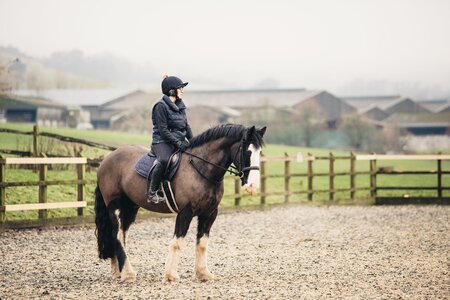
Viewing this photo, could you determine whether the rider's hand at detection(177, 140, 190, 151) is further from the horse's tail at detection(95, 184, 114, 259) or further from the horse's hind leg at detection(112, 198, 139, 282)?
the horse's tail at detection(95, 184, 114, 259)

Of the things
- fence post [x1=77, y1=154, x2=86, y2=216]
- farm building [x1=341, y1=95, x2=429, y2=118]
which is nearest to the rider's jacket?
fence post [x1=77, y1=154, x2=86, y2=216]

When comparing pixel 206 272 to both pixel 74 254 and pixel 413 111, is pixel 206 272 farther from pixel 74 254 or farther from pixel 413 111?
pixel 413 111

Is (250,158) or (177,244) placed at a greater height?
(250,158)

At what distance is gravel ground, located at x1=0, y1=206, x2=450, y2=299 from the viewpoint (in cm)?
677

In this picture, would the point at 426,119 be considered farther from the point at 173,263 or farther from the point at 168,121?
the point at 173,263

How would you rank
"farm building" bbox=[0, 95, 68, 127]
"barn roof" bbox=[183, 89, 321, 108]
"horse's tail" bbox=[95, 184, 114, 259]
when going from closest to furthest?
"horse's tail" bbox=[95, 184, 114, 259] < "farm building" bbox=[0, 95, 68, 127] < "barn roof" bbox=[183, 89, 321, 108]

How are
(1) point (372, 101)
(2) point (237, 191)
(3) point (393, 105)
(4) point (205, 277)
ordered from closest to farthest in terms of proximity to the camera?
(4) point (205, 277) < (2) point (237, 191) < (3) point (393, 105) < (1) point (372, 101)

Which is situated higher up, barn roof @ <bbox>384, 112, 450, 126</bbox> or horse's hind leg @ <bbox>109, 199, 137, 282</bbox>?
barn roof @ <bbox>384, 112, 450, 126</bbox>

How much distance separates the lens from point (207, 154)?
7.64m

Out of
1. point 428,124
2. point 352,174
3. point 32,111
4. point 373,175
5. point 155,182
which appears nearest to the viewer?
point 155,182

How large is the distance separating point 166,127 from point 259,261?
8.69 ft

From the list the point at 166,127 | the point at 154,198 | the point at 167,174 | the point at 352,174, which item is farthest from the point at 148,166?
the point at 352,174

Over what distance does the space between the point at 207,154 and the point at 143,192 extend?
98 cm

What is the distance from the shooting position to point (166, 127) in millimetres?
7535
